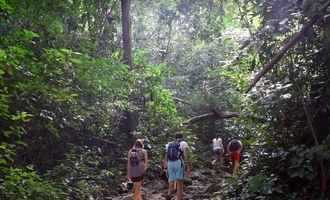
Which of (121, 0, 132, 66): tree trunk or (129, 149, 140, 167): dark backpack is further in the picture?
(121, 0, 132, 66): tree trunk

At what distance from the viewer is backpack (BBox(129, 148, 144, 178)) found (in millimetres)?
9789

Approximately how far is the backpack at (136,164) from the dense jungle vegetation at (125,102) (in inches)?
60.9

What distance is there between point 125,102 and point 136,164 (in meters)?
5.32

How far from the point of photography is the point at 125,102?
14.9 metres

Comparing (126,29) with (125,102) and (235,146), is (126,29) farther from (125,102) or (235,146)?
(235,146)

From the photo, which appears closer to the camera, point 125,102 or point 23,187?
point 23,187

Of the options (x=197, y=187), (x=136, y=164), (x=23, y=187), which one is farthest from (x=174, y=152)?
(x=23, y=187)

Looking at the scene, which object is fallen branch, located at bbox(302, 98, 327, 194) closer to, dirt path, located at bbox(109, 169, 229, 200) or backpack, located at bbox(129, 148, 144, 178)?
dirt path, located at bbox(109, 169, 229, 200)

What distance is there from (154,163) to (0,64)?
9324 millimetres

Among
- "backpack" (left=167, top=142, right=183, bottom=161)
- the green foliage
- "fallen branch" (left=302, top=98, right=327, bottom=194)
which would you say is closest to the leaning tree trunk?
"backpack" (left=167, top=142, right=183, bottom=161)

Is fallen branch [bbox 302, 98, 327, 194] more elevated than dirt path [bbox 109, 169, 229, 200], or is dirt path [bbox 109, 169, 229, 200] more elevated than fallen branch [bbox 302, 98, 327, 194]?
fallen branch [bbox 302, 98, 327, 194]

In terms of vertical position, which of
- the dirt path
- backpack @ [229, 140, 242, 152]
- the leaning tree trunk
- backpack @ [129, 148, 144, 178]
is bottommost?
the dirt path

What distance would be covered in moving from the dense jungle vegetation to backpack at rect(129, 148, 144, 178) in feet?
5.07

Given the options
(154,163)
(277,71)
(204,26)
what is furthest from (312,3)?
(204,26)
